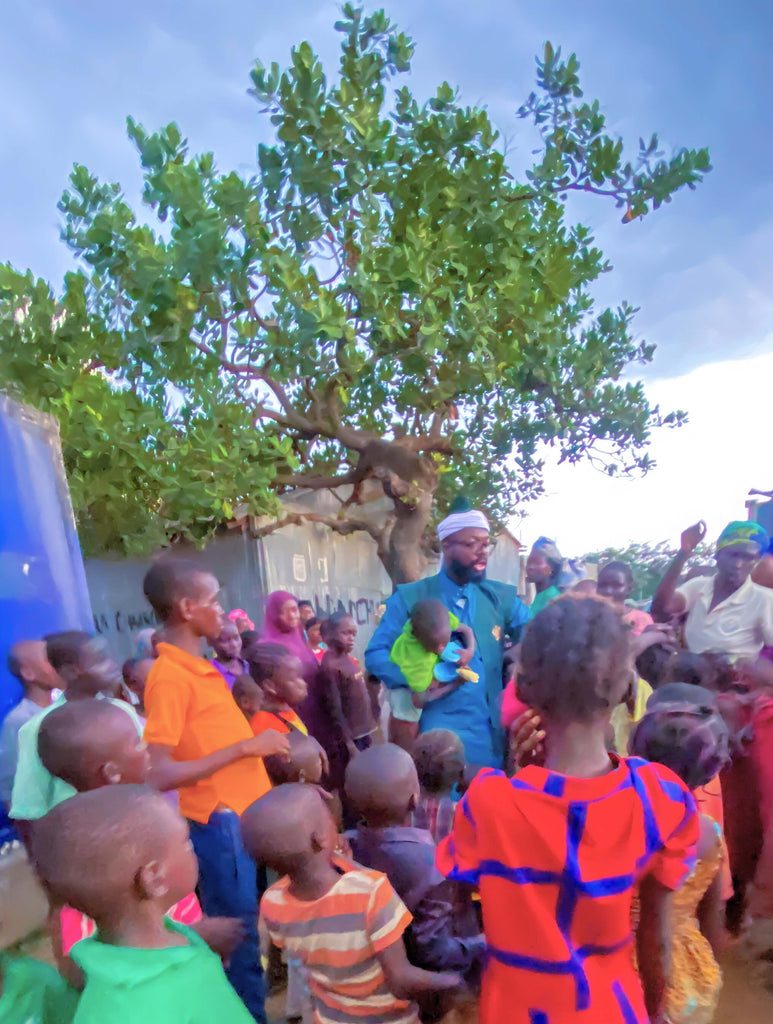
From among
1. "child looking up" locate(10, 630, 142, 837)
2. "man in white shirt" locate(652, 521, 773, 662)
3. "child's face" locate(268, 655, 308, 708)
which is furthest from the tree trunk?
"child looking up" locate(10, 630, 142, 837)

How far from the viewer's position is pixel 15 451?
3.89 meters

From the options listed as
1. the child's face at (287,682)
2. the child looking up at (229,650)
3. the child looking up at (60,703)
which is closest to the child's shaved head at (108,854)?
the child looking up at (60,703)

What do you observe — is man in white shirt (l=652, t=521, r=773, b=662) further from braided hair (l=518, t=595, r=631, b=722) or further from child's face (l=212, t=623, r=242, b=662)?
child's face (l=212, t=623, r=242, b=662)

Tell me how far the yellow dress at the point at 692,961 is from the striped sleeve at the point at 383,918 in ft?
2.17

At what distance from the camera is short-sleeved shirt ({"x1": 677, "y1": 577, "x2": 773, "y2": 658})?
329 centimetres

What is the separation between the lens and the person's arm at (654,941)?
1448mm

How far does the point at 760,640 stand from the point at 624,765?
7.30ft

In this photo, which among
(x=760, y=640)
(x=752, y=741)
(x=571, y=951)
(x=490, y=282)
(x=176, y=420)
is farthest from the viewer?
(x=176, y=420)

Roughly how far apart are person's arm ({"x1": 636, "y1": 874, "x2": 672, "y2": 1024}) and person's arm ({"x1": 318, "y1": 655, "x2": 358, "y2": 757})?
2833 mm

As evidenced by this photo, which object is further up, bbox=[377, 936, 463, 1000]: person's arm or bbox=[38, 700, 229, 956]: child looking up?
bbox=[38, 700, 229, 956]: child looking up

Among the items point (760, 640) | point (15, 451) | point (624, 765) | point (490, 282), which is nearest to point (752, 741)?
point (760, 640)

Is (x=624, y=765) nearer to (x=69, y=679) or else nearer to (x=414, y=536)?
(x=69, y=679)

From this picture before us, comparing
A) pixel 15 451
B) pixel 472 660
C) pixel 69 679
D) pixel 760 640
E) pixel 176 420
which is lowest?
pixel 760 640

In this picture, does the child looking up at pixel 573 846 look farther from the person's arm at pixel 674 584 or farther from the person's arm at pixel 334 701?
the person's arm at pixel 334 701
